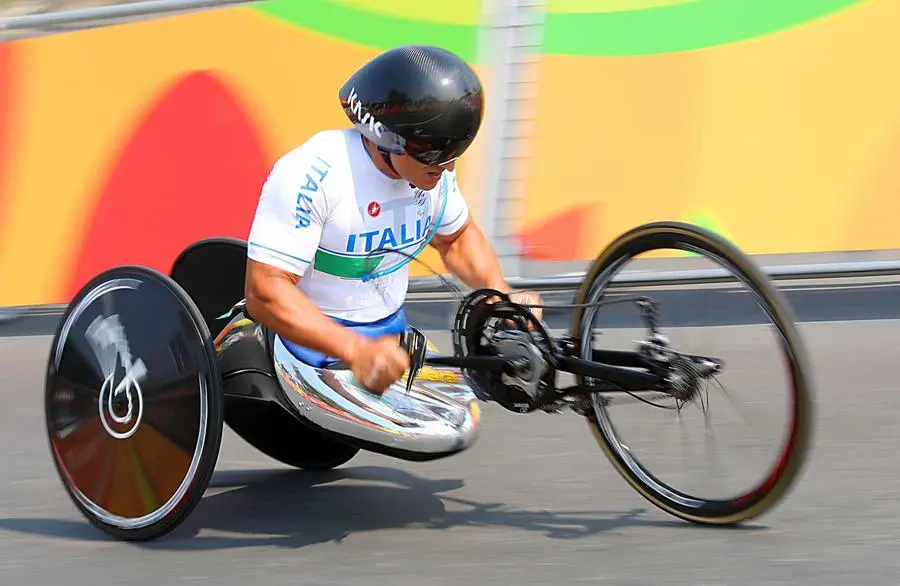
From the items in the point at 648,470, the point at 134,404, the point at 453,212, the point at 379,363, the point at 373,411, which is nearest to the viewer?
the point at 379,363

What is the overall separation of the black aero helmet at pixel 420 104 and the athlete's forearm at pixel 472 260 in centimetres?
56

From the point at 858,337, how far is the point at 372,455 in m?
2.52

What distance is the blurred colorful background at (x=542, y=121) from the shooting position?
6.84 metres

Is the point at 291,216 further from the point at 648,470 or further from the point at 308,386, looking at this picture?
the point at 648,470

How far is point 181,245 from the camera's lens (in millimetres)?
7402

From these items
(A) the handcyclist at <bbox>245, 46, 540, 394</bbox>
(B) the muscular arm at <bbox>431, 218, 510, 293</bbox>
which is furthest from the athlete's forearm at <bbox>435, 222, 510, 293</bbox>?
(A) the handcyclist at <bbox>245, 46, 540, 394</bbox>

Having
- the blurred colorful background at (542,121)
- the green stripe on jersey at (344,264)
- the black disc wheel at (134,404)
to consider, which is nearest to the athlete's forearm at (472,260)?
the green stripe on jersey at (344,264)

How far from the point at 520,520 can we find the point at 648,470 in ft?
1.37

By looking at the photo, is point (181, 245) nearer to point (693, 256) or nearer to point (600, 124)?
point (600, 124)

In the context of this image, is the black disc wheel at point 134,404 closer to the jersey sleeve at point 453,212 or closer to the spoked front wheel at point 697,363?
the jersey sleeve at point 453,212

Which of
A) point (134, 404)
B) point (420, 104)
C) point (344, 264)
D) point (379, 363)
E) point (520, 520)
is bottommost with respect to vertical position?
point (520, 520)

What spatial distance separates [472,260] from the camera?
4.59 metres

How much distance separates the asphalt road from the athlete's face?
958 millimetres

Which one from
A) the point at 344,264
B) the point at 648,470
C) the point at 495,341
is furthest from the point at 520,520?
the point at 344,264
